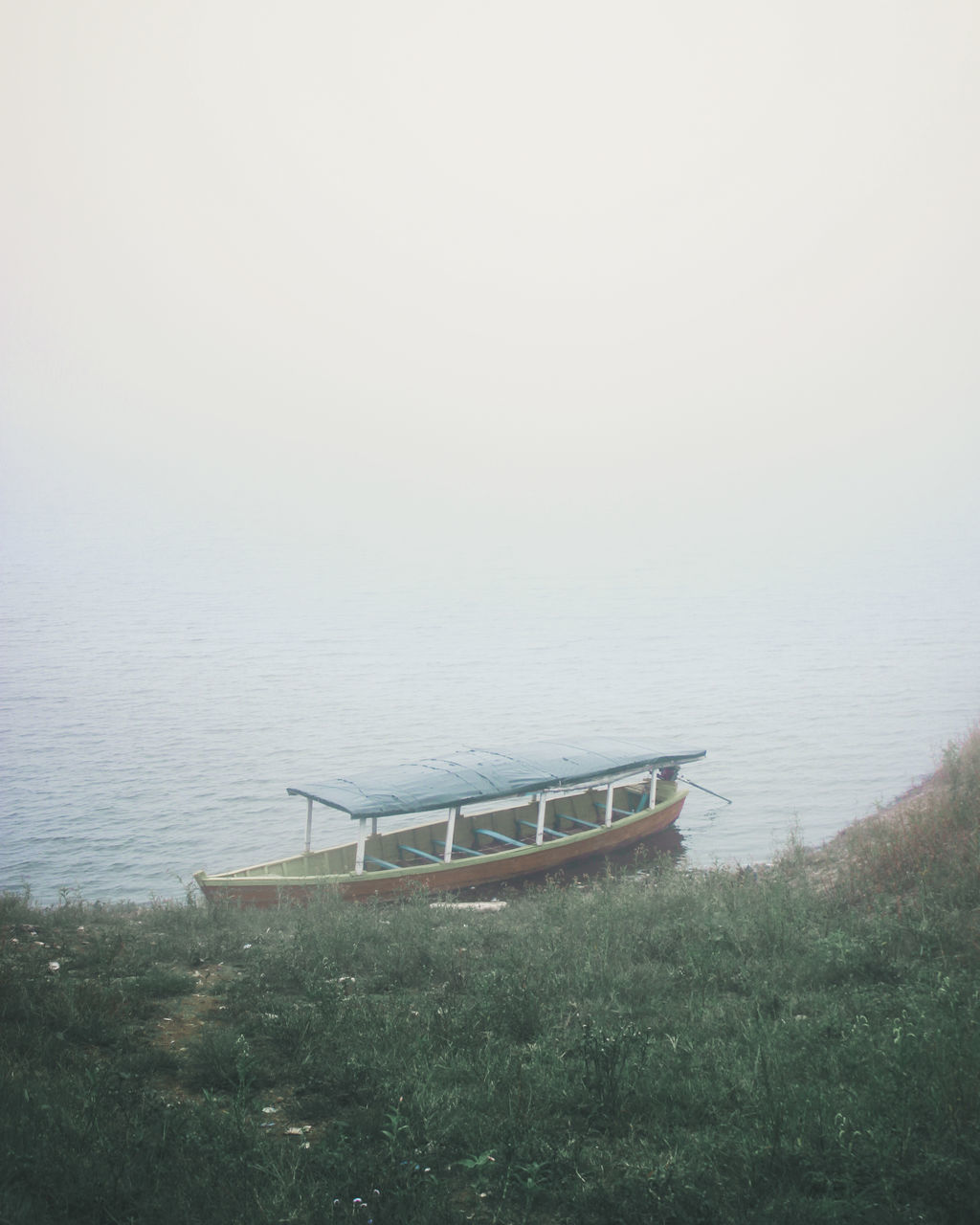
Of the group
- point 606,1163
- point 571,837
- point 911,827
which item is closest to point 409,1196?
point 606,1163

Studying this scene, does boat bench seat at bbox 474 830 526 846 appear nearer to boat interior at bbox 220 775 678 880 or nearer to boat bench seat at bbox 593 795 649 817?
boat interior at bbox 220 775 678 880

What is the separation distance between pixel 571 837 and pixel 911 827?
9437mm

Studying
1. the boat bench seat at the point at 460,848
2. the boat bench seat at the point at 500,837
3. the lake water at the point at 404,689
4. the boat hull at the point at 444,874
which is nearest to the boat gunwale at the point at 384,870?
the boat hull at the point at 444,874

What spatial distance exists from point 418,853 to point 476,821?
2.58 meters

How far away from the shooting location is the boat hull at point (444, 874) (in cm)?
1631

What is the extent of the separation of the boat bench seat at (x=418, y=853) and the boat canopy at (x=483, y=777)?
1.63m

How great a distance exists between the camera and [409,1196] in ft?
14.9

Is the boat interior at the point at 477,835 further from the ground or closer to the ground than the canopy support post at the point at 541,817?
closer to the ground

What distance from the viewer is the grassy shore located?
4.57m

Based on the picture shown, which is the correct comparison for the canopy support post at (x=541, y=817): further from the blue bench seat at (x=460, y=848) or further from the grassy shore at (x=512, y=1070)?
the grassy shore at (x=512, y=1070)

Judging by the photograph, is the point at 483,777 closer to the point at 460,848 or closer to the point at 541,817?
the point at 541,817

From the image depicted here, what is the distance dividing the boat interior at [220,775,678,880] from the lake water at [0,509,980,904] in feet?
8.55

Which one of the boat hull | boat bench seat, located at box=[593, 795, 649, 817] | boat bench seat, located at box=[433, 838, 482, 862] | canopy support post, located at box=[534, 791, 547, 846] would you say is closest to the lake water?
boat bench seat, located at box=[593, 795, 649, 817]

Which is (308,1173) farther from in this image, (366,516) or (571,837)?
(366,516)
